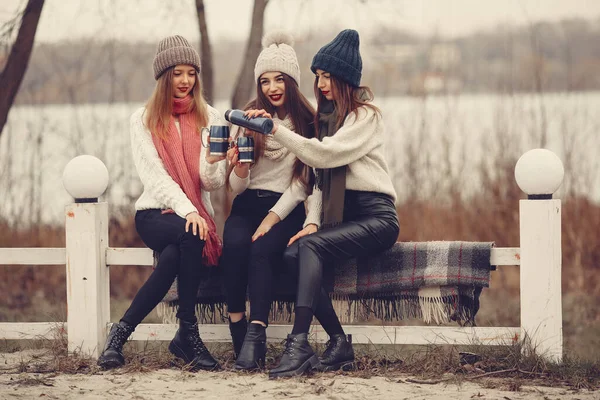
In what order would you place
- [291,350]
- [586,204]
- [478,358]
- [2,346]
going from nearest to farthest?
1. [291,350]
2. [478,358]
3. [2,346]
4. [586,204]

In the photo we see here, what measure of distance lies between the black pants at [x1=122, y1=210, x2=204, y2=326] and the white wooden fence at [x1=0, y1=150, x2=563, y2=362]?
242mm

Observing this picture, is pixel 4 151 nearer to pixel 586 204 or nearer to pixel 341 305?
pixel 341 305

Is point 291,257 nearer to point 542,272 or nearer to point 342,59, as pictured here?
point 342,59

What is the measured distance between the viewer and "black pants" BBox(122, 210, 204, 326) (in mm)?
3730

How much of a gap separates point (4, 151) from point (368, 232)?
12.7ft

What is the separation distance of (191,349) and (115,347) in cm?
34

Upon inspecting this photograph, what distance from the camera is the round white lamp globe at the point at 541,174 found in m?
3.82

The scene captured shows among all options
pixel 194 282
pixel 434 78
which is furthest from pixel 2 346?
pixel 434 78

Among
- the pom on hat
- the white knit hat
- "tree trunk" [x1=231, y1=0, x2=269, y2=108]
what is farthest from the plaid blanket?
"tree trunk" [x1=231, y1=0, x2=269, y2=108]

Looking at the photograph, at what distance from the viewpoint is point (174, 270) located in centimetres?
378

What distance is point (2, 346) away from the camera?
4.65 metres

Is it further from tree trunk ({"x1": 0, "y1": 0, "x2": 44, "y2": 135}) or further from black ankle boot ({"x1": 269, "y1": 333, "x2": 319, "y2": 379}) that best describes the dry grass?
tree trunk ({"x1": 0, "y1": 0, "x2": 44, "y2": 135})

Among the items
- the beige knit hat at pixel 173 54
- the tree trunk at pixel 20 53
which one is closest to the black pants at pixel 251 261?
the beige knit hat at pixel 173 54

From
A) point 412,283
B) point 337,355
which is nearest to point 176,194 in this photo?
point 337,355
